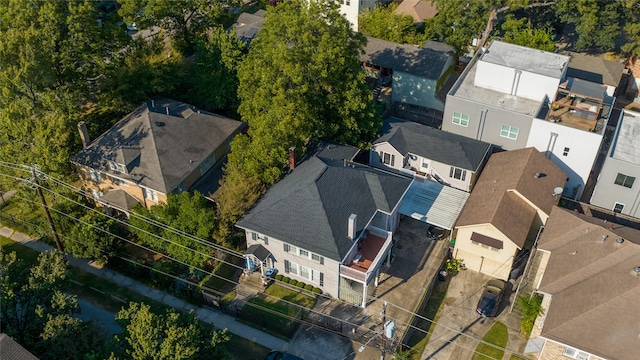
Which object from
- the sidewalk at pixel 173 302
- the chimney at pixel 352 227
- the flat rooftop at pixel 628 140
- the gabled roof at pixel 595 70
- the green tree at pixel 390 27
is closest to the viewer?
the chimney at pixel 352 227

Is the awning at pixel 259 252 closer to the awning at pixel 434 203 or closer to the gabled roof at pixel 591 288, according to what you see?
the awning at pixel 434 203

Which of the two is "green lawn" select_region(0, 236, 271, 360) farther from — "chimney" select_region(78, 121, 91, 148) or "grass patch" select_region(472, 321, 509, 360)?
"grass patch" select_region(472, 321, 509, 360)

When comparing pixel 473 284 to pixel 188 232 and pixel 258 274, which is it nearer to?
pixel 258 274

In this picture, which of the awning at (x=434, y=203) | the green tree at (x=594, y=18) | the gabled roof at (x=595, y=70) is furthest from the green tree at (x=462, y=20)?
the awning at (x=434, y=203)

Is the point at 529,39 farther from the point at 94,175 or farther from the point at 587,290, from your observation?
the point at 94,175

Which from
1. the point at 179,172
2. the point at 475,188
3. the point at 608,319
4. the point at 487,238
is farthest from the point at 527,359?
the point at 179,172

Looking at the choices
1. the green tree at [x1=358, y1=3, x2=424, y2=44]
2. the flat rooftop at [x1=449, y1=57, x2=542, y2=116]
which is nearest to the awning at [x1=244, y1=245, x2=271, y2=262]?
the flat rooftop at [x1=449, y1=57, x2=542, y2=116]

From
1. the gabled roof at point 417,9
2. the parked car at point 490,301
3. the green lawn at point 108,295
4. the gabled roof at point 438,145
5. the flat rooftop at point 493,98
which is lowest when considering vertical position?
the green lawn at point 108,295
